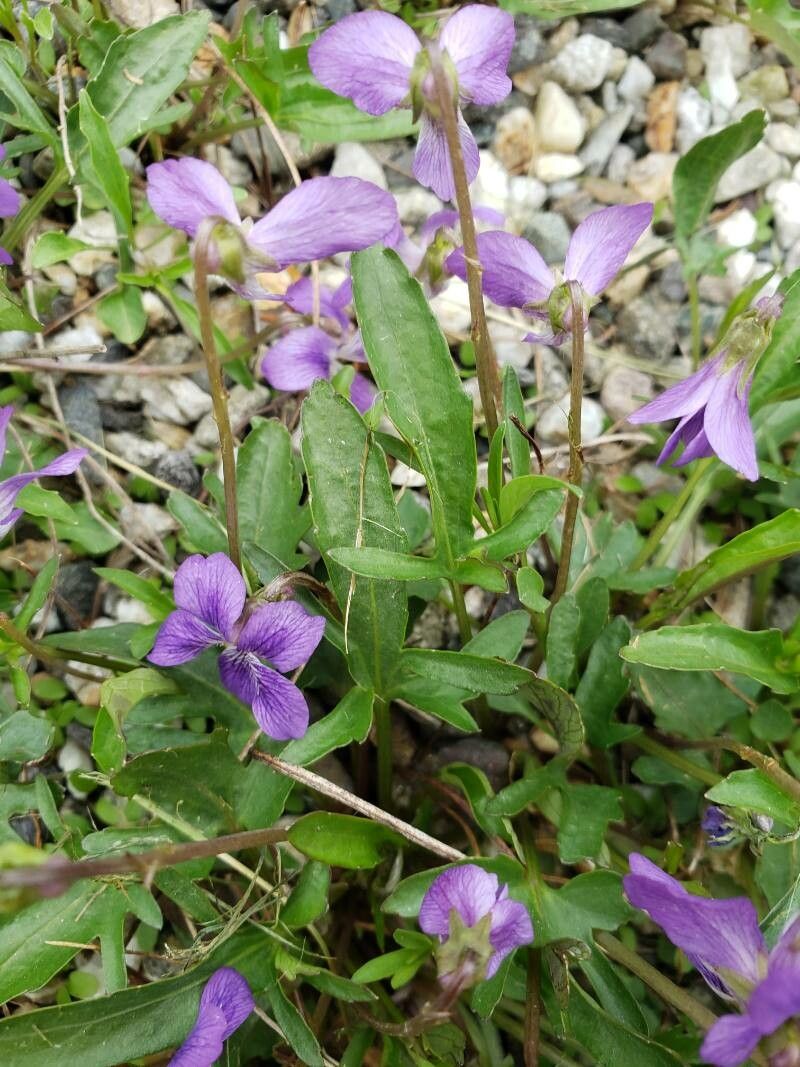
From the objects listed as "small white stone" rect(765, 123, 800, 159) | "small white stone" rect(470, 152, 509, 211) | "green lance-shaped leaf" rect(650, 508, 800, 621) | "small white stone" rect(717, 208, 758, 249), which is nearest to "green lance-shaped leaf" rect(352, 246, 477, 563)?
"green lance-shaped leaf" rect(650, 508, 800, 621)

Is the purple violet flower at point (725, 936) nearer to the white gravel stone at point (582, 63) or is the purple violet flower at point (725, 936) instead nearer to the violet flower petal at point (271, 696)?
the violet flower petal at point (271, 696)

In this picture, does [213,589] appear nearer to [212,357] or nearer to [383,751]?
[212,357]

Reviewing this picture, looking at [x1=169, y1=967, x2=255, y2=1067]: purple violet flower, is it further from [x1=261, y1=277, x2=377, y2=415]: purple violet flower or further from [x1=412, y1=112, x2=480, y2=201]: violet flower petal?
[x1=412, y1=112, x2=480, y2=201]: violet flower petal

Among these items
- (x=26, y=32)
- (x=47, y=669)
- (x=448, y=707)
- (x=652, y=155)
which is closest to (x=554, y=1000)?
(x=448, y=707)

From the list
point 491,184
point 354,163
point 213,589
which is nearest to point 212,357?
point 213,589

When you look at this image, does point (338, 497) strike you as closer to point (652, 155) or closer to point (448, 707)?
point (448, 707)

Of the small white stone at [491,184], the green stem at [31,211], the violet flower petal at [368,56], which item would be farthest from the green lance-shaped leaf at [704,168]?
the green stem at [31,211]
